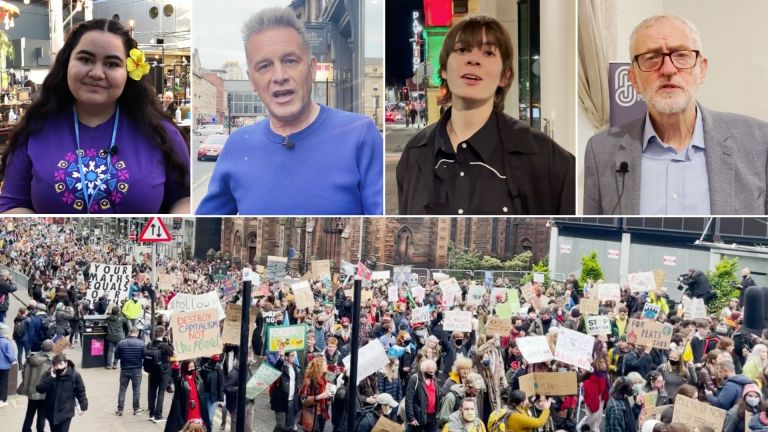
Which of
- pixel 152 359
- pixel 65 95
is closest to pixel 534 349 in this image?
pixel 152 359

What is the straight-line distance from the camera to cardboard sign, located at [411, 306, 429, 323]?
226 inches

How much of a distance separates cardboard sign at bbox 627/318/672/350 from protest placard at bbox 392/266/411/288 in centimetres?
147

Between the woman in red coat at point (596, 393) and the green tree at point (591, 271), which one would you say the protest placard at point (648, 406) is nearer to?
the woman in red coat at point (596, 393)

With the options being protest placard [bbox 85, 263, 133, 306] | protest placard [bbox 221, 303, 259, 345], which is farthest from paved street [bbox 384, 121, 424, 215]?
protest placard [bbox 85, 263, 133, 306]

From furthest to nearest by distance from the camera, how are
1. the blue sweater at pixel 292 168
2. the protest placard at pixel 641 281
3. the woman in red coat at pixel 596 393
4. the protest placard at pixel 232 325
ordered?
the protest placard at pixel 641 281, the woman in red coat at pixel 596 393, the protest placard at pixel 232 325, the blue sweater at pixel 292 168

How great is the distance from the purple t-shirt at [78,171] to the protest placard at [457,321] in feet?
6.16

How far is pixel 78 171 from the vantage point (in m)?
5.03

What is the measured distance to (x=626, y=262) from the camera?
5926 millimetres

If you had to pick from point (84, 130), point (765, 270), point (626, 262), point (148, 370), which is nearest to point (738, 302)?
point (765, 270)

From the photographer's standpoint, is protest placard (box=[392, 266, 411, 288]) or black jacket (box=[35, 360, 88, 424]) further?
protest placard (box=[392, 266, 411, 288])

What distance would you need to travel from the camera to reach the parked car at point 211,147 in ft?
17.1

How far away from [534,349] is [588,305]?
1.46 feet

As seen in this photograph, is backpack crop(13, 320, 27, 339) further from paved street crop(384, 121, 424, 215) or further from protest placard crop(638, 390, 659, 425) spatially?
protest placard crop(638, 390, 659, 425)

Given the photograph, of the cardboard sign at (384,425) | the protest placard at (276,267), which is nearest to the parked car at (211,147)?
the protest placard at (276,267)
